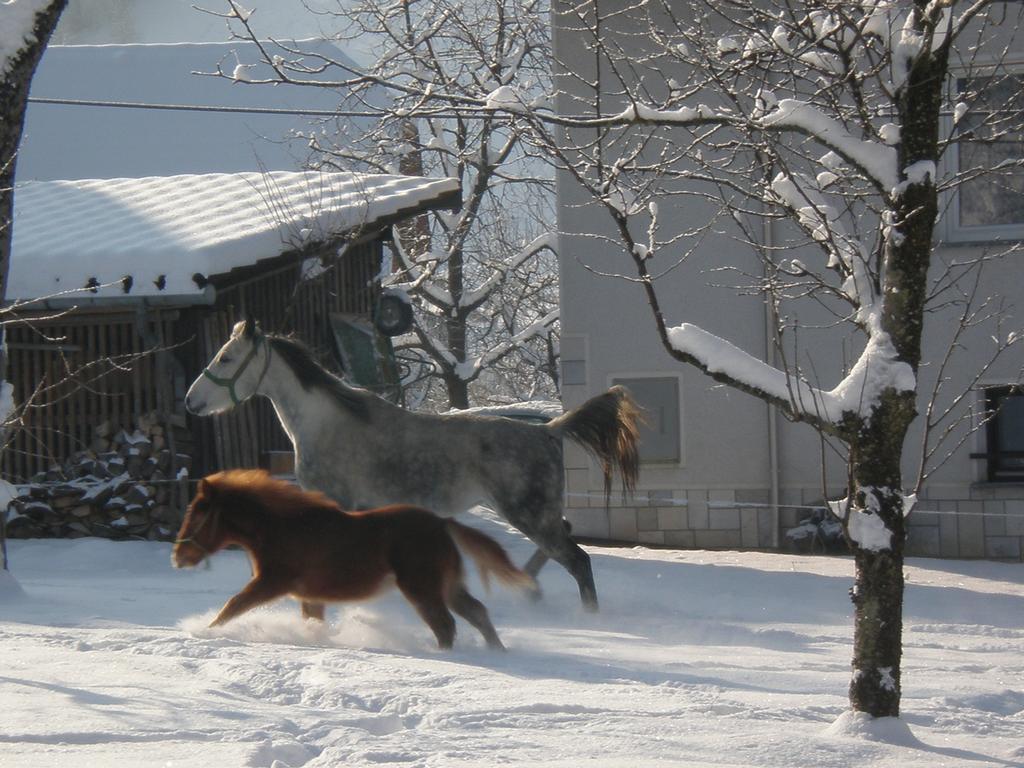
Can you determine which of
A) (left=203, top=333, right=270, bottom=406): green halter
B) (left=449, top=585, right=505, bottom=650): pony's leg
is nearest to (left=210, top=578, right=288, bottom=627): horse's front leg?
(left=449, top=585, right=505, bottom=650): pony's leg

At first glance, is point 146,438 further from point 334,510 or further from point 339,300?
point 334,510

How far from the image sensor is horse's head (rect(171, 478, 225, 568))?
23.5 ft

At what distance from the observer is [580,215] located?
13.6 metres

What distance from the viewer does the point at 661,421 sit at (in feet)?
44.0

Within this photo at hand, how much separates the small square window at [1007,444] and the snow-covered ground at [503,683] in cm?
345

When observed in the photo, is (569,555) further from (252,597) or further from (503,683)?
(503,683)

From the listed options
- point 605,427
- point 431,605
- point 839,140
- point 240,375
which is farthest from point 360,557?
point 839,140

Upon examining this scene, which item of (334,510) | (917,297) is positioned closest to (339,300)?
(334,510)

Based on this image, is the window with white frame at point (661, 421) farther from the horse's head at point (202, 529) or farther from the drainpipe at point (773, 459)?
the horse's head at point (202, 529)

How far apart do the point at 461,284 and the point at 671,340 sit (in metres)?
20.6

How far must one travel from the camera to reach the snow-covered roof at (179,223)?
12.2 meters

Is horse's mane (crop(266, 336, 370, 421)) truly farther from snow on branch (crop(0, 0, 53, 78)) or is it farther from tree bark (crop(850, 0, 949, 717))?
tree bark (crop(850, 0, 949, 717))

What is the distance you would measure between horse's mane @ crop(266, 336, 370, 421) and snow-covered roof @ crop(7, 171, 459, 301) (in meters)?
2.20

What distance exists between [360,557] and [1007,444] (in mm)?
8304
